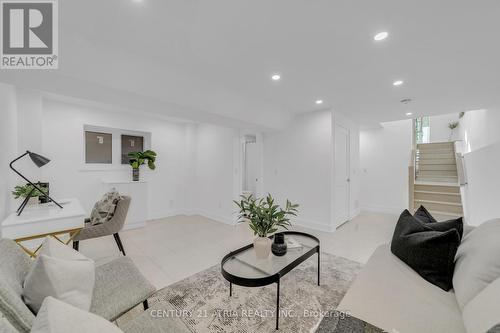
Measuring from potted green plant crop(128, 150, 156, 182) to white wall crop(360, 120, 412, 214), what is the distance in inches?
222

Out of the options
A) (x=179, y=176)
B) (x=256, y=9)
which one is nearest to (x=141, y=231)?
(x=179, y=176)

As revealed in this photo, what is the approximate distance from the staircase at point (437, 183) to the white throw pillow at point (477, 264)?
12.8 feet

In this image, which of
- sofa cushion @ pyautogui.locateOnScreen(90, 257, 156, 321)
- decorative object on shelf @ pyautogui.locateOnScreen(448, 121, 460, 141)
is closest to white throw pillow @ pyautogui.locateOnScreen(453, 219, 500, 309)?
sofa cushion @ pyautogui.locateOnScreen(90, 257, 156, 321)

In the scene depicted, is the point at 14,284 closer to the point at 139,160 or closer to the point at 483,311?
the point at 483,311

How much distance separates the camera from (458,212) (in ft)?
14.2

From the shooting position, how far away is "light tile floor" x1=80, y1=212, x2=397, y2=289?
101 inches

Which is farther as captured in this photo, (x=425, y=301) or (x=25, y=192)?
(x=25, y=192)

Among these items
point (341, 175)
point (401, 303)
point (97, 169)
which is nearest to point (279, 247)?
point (401, 303)

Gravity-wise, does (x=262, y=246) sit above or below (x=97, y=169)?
below

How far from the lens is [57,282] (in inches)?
38.6

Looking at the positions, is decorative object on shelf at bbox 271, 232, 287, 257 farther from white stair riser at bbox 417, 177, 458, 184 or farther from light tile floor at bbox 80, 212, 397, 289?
Result: white stair riser at bbox 417, 177, 458, 184

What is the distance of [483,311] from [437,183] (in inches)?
211

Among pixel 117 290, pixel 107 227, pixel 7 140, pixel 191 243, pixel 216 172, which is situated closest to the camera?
pixel 117 290

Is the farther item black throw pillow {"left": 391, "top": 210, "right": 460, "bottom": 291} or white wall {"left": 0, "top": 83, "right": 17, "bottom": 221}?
white wall {"left": 0, "top": 83, "right": 17, "bottom": 221}
